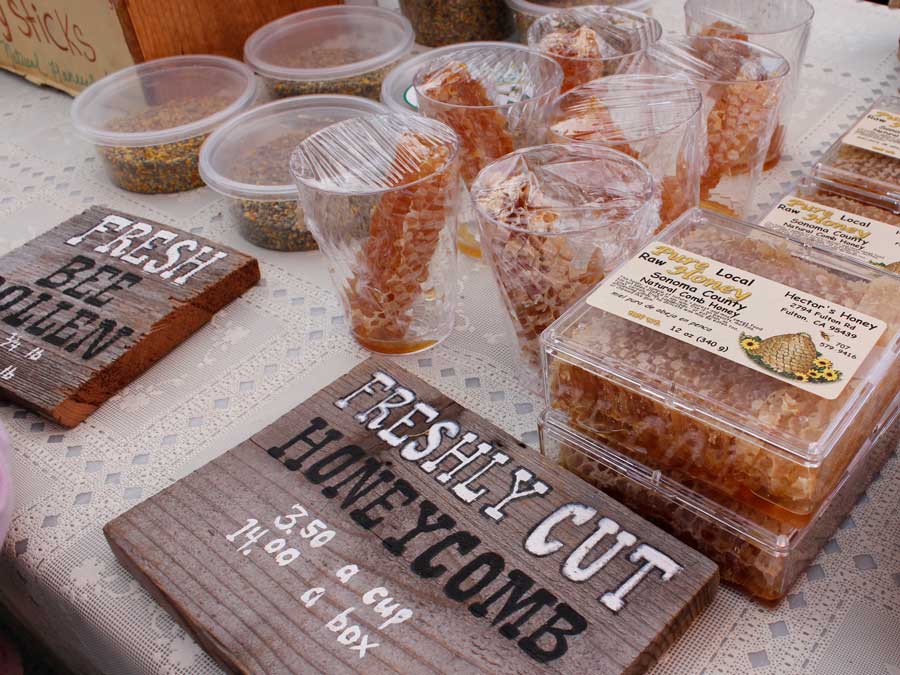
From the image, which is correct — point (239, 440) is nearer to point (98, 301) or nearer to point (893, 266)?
point (98, 301)

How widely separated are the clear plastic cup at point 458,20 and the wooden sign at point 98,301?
50 centimetres

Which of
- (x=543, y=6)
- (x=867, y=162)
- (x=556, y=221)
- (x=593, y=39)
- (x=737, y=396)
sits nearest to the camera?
(x=737, y=396)

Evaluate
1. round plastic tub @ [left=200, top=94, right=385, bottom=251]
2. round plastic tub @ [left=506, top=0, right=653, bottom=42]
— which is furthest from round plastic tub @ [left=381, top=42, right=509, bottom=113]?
round plastic tub @ [left=506, top=0, right=653, bottom=42]

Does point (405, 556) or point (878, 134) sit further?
point (878, 134)

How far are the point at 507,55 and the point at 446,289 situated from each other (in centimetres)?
28

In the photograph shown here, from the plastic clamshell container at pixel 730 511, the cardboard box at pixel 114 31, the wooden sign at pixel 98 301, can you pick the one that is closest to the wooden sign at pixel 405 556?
the plastic clamshell container at pixel 730 511

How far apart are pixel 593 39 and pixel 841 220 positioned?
1.00 ft

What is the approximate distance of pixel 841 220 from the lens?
657 millimetres

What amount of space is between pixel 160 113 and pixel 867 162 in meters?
0.76

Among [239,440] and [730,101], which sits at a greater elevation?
[730,101]

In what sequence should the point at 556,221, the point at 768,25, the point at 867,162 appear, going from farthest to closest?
the point at 768,25
the point at 867,162
the point at 556,221

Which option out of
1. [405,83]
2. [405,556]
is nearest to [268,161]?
[405,83]

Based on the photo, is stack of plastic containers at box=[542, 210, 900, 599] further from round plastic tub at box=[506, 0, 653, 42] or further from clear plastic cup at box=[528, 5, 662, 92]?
round plastic tub at box=[506, 0, 653, 42]

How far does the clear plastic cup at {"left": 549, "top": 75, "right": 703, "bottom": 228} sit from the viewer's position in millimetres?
667
